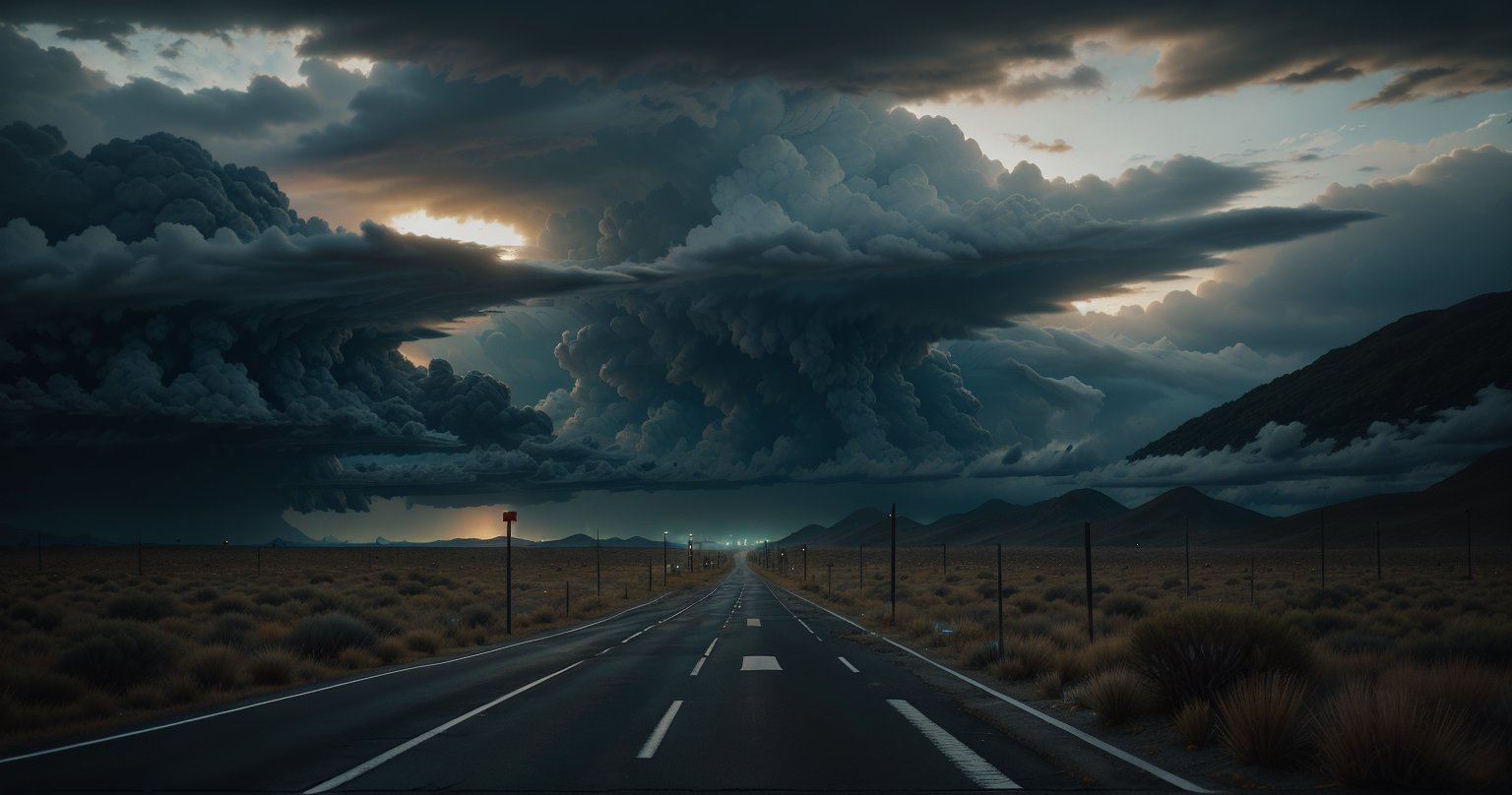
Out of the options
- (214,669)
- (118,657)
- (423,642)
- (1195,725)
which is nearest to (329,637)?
(423,642)

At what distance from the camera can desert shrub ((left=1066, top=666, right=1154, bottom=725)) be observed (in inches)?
541

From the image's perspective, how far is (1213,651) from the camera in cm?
1339

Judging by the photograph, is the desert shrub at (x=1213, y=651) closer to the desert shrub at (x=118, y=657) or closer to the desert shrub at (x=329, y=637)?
the desert shrub at (x=118, y=657)

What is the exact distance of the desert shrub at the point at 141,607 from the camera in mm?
35312

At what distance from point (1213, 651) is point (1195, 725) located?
1.84 metres

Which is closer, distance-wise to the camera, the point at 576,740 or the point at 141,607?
the point at 576,740

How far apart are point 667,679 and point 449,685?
13.5ft

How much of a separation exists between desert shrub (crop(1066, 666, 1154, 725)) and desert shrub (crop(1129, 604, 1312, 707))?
24 cm

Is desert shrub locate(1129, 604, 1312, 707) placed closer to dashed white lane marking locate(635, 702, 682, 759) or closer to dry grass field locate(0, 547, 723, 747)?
dashed white lane marking locate(635, 702, 682, 759)

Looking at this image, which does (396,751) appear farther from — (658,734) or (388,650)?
(388,650)

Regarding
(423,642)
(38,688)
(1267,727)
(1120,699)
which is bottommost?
(423,642)

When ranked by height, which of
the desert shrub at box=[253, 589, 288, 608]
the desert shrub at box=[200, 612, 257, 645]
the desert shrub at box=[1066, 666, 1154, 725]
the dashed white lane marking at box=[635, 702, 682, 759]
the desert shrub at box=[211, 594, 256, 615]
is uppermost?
the desert shrub at box=[1066, 666, 1154, 725]

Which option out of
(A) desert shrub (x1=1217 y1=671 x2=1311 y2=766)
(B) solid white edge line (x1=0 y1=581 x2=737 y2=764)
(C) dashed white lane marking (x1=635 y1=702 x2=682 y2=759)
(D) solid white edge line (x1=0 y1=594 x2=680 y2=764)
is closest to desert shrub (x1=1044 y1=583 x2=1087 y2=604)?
(B) solid white edge line (x1=0 y1=581 x2=737 y2=764)

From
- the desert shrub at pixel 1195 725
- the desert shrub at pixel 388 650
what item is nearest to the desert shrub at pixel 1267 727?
the desert shrub at pixel 1195 725
